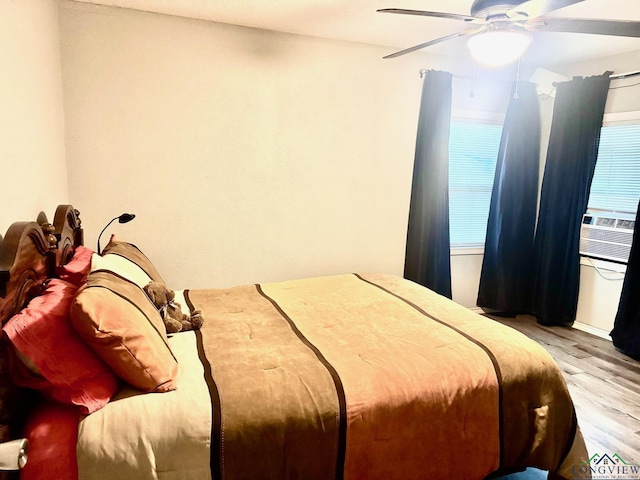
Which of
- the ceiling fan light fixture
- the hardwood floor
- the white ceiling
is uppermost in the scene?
the white ceiling

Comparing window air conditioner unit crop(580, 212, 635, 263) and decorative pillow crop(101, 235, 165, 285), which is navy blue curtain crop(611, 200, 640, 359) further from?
decorative pillow crop(101, 235, 165, 285)

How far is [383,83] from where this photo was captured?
11.5 feet

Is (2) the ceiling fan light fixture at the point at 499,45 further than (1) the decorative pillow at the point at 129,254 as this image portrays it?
No

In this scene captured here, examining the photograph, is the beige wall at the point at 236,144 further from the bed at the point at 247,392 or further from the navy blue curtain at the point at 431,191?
the bed at the point at 247,392

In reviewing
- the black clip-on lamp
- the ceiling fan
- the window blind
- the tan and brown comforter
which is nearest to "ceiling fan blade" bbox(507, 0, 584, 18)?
the ceiling fan

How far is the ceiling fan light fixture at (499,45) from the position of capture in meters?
1.77

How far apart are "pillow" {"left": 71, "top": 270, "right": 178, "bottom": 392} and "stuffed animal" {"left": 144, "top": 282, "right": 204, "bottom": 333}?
0.38 metres

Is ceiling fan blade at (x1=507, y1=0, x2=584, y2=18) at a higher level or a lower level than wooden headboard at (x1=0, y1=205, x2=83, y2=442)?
higher

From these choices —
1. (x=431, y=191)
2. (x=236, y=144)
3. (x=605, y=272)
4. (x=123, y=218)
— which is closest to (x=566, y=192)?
(x=605, y=272)

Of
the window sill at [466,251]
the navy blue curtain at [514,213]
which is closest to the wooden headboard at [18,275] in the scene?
the window sill at [466,251]

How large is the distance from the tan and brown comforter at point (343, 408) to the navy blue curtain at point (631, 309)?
194 cm

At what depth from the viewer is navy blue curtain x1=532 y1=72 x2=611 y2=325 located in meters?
3.66

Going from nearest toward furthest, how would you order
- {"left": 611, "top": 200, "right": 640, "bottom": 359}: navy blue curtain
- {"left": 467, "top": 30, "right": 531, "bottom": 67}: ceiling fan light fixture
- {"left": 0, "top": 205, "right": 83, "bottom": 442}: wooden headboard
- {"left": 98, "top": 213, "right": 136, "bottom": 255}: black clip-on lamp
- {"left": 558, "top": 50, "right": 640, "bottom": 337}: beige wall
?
{"left": 0, "top": 205, "right": 83, "bottom": 442}: wooden headboard, {"left": 467, "top": 30, "right": 531, "bottom": 67}: ceiling fan light fixture, {"left": 98, "top": 213, "right": 136, "bottom": 255}: black clip-on lamp, {"left": 611, "top": 200, "right": 640, "bottom": 359}: navy blue curtain, {"left": 558, "top": 50, "right": 640, "bottom": 337}: beige wall

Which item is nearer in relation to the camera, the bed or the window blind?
the bed
